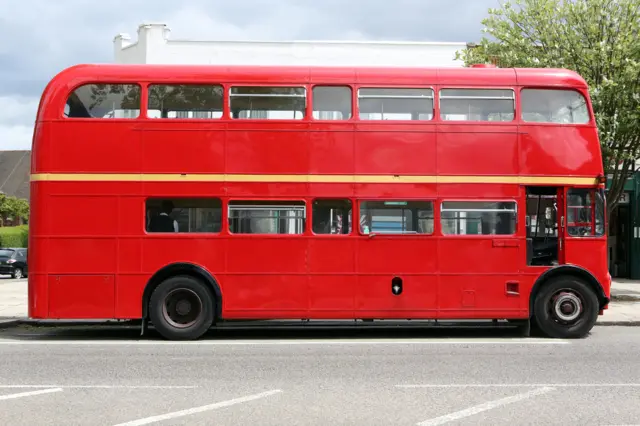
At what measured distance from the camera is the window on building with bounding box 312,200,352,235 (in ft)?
38.7

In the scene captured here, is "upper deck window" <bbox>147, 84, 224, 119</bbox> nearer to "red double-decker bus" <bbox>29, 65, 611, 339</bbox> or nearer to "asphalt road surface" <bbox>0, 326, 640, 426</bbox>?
"red double-decker bus" <bbox>29, 65, 611, 339</bbox>

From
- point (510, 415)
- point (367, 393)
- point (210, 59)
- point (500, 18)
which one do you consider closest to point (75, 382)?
point (367, 393)

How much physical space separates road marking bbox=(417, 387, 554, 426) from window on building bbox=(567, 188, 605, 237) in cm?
491

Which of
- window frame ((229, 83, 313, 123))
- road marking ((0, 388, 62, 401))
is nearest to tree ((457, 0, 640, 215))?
window frame ((229, 83, 313, 123))

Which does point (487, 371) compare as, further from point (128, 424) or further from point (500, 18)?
point (500, 18)

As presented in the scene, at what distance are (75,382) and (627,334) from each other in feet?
29.0

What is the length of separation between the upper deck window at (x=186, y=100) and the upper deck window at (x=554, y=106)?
188 inches

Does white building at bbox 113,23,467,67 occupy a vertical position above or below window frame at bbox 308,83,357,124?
above

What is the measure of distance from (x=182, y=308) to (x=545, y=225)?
5.80 m

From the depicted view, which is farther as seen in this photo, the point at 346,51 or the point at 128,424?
the point at 346,51

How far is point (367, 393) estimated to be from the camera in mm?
7398

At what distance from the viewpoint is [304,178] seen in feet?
38.5

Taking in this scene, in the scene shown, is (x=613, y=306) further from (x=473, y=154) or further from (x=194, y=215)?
(x=194, y=215)

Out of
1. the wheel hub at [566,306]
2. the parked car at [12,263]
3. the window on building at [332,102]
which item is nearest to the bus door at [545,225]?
the wheel hub at [566,306]
